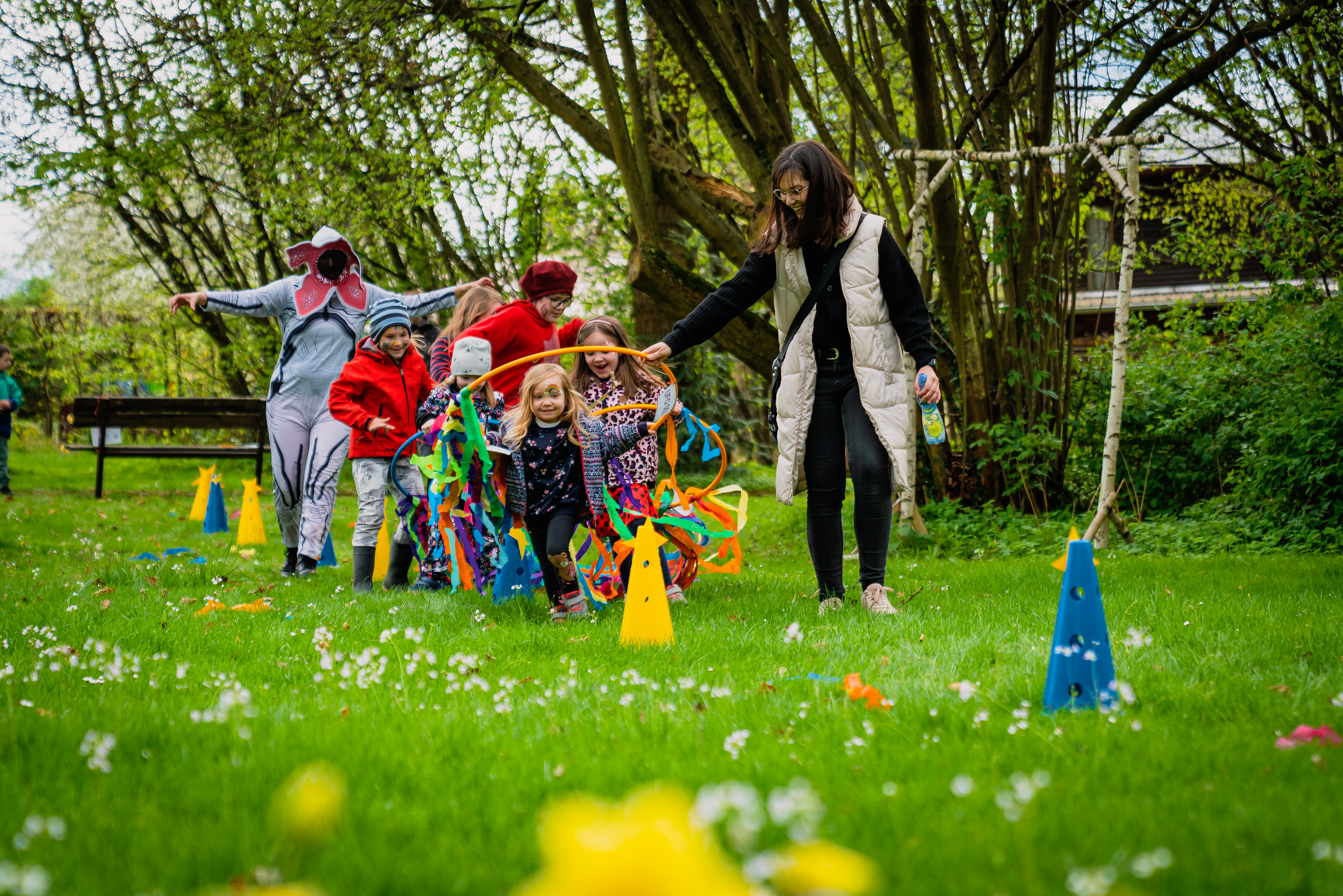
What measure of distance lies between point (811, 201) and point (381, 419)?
2.93m

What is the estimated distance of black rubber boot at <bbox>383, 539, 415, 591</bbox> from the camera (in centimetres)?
617

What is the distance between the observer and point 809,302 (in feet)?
15.3

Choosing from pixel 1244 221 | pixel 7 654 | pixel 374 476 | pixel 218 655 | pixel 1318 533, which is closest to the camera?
pixel 7 654

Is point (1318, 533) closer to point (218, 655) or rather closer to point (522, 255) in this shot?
point (218, 655)

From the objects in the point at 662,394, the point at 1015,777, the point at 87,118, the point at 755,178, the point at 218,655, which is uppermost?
the point at 87,118

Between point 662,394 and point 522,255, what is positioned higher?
point 522,255

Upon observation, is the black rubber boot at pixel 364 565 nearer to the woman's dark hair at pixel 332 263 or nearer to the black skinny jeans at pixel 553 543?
the black skinny jeans at pixel 553 543

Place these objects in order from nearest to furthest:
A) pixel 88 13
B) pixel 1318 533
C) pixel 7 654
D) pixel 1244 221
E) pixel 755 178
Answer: pixel 7 654 → pixel 1318 533 → pixel 755 178 → pixel 88 13 → pixel 1244 221

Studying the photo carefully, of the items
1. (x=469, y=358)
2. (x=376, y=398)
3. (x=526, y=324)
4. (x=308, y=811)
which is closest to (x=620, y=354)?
(x=526, y=324)

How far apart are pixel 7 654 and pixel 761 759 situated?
2.90 m

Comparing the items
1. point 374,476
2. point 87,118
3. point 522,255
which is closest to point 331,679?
point 374,476

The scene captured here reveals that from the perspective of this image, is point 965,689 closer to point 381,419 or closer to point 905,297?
point 905,297

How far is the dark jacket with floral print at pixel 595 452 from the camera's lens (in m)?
5.01

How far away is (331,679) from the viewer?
11.0ft
